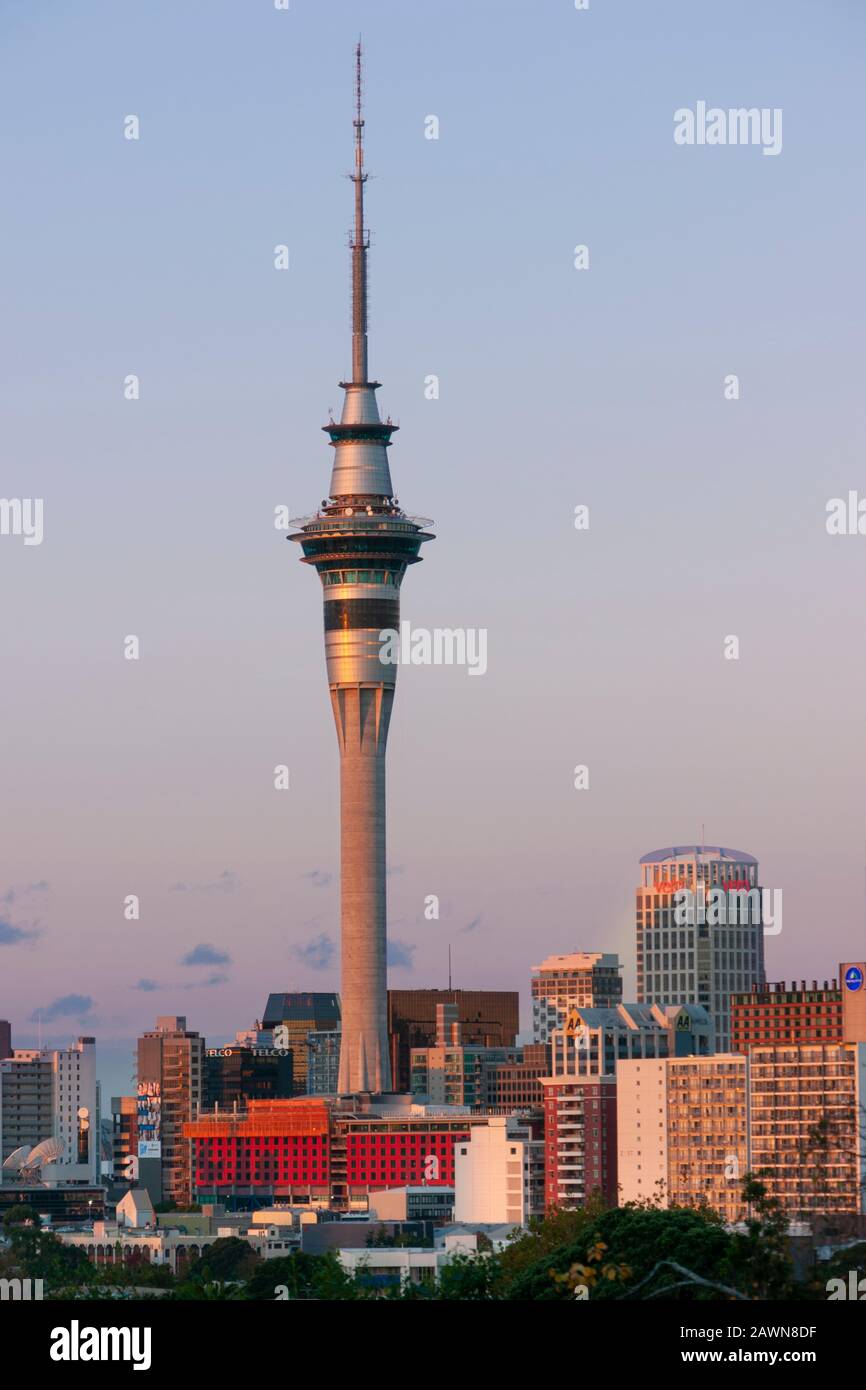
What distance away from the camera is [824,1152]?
70.2 meters

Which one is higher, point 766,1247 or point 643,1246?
point 766,1247

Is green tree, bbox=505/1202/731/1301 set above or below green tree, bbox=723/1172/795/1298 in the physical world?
below

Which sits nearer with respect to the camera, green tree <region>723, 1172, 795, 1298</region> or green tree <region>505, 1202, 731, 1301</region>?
green tree <region>723, 1172, 795, 1298</region>

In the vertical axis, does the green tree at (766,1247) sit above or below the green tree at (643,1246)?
above

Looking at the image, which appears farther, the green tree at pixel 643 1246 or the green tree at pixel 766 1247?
the green tree at pixel 643 1246

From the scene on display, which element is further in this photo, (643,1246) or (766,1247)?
(643,1246)
